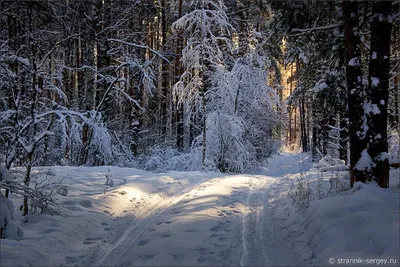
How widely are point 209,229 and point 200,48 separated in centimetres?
1192

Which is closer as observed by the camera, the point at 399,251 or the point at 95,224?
the point at 399,251

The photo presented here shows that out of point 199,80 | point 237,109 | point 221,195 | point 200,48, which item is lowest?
point 221,195

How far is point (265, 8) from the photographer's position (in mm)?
9883

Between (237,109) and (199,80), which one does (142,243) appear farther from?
(237,109)

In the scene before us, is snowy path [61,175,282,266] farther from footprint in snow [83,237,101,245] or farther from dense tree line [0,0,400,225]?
Result: dense tree line [0,0,400,225]

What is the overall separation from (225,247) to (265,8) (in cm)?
743

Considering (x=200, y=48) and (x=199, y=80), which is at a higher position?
(x=200, y=48)

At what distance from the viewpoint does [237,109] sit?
1942 cm

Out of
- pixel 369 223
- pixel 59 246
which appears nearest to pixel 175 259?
Result: pixel 59 246

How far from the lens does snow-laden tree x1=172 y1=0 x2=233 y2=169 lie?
16234 millimetres

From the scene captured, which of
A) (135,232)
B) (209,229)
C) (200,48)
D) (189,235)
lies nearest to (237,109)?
(200,48)

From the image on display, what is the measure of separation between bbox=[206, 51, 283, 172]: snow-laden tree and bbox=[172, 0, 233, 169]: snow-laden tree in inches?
31.6

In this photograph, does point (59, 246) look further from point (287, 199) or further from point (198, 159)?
point (198, 159)

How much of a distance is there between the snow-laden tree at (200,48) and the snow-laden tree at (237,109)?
80 centimetres
